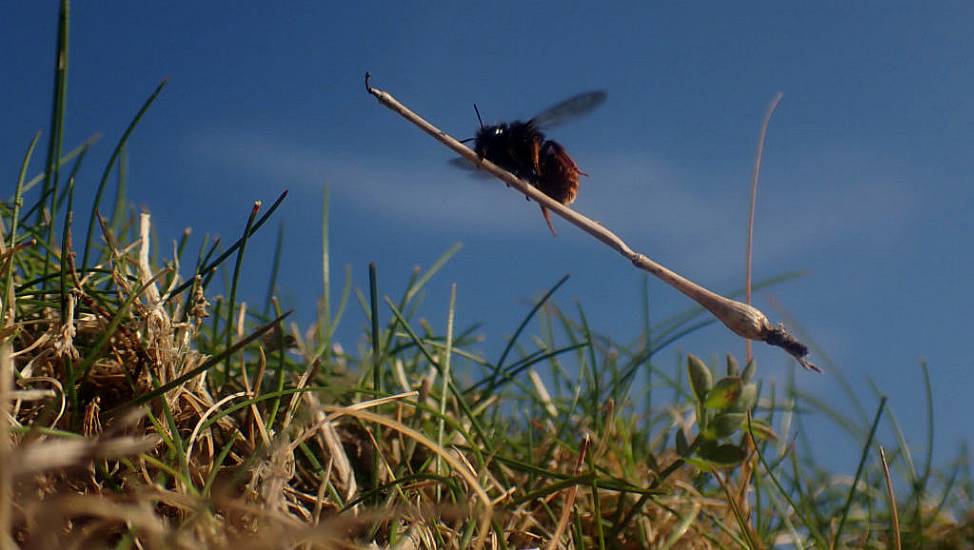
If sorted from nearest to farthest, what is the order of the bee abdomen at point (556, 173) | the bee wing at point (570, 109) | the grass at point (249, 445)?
the grass at point (249, 445) < the bee wing at point (570, 109) < the bee abdomen at point (556, 173)

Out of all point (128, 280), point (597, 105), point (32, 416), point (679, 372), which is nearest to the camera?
point (32, 416)

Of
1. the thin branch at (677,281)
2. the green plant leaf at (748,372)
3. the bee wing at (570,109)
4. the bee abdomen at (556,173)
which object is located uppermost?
the bee wing at (570,109)

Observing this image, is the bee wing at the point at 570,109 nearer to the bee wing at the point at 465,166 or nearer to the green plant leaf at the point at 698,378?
the bee wing at the point at 465,166

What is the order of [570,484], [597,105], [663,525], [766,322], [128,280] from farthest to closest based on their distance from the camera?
1. [597,105]
2. [663,525]
3. [128,280]
4. [570,484]
5. [766,322]

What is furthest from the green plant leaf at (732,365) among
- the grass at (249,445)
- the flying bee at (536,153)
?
the flying bee at (536,153)

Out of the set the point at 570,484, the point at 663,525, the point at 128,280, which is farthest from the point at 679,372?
the point at 128,280

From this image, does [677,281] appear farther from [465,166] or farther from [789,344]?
[465,166]

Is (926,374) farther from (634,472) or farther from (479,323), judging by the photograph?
(479,323)
